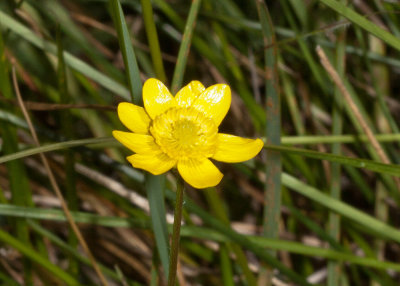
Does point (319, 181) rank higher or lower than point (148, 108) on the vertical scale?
higher

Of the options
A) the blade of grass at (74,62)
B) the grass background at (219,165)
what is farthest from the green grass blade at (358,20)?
the blade of grass at (74,62)

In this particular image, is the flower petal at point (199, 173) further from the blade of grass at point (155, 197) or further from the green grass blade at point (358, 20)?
the green grass blade at point (358, 20)

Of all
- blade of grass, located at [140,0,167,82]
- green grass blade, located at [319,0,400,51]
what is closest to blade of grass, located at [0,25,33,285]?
blade of grass, located at [140,0,167,82]

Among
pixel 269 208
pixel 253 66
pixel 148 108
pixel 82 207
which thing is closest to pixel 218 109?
pixel 148 108

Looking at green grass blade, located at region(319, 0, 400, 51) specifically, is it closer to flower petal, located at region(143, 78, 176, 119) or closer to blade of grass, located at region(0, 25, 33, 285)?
flower petal, located at region(143, 78, 176, 119)

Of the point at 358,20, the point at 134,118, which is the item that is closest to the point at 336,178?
the point at 358,20

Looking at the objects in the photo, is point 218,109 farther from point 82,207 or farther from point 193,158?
point 82,207

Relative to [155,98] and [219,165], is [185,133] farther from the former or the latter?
[219,165]
